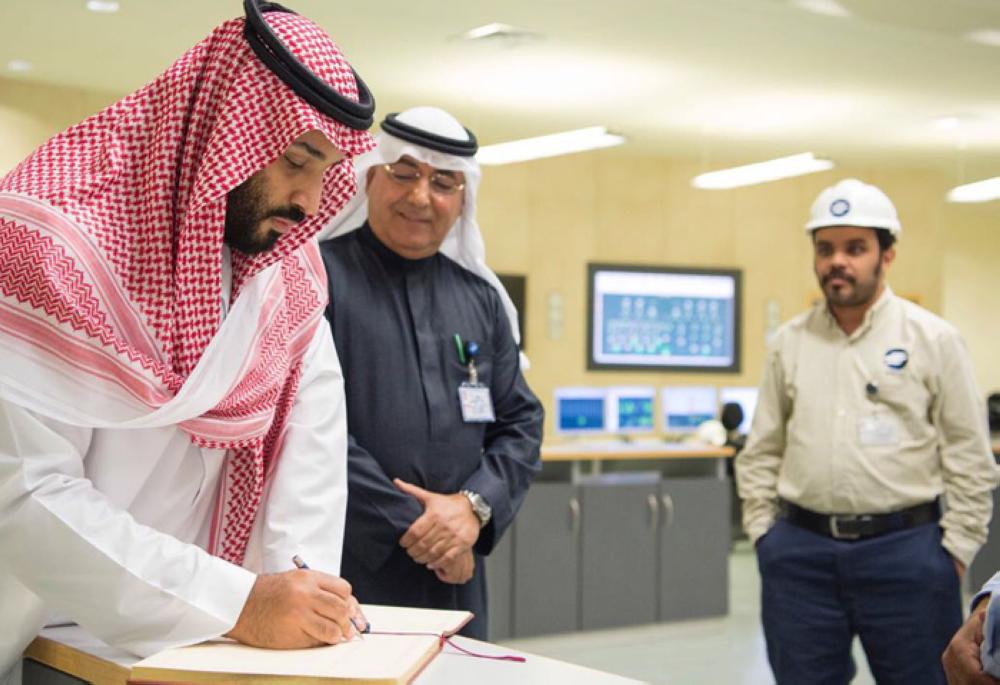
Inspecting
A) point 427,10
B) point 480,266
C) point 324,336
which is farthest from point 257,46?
point 427,10

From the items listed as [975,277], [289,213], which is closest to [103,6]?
[289,213]

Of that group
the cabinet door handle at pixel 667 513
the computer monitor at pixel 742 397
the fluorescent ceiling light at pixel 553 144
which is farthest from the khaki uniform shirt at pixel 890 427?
the computer monitor at pixel 742 397

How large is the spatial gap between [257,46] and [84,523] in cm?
72

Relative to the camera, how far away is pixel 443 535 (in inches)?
99.2

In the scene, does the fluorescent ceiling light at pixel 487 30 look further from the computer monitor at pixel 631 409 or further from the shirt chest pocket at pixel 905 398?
the shirt chest pocket at pixel 905 398

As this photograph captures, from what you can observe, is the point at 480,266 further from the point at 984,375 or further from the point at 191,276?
the point at 984,375

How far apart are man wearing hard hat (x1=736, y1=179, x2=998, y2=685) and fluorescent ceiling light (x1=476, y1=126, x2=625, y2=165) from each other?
4186mm

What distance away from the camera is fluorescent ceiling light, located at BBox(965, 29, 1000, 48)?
21.1 ft

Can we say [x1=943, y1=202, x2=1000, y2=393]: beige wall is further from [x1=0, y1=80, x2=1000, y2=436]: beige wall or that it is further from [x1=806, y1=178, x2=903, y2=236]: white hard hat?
[x1=806, y1=178, x2=903, y2=236]: white hard hat

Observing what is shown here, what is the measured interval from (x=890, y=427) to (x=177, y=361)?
229cm

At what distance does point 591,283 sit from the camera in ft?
33.1

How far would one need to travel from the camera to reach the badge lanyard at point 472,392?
2.71 meters

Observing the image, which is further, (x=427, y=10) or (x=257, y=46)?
(x=427, y=10)

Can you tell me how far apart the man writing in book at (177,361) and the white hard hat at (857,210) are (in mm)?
1958
